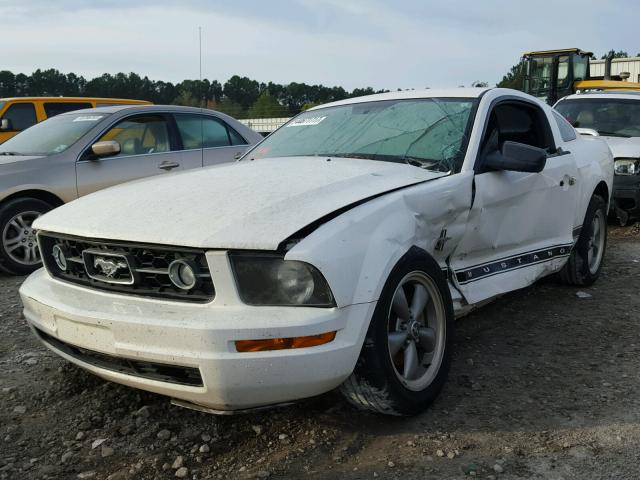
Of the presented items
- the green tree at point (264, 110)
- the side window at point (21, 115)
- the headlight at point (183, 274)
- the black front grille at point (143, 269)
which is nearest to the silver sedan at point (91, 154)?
the black front grille at point (143, 269)

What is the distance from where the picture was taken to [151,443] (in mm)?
2744

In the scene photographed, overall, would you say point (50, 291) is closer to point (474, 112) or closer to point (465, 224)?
point (465, 224)

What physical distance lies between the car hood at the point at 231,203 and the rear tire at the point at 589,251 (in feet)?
6.94

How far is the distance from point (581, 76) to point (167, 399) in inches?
688

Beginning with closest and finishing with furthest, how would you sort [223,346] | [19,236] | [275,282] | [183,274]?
[223,346]
[275,282]
[183,274]
[19,236]

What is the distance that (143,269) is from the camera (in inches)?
102

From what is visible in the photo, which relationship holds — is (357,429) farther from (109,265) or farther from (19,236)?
(19,236)

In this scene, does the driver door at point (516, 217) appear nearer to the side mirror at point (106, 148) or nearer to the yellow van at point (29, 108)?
the side mirror at point (106, 148)

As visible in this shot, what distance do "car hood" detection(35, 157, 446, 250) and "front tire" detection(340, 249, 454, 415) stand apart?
0.41 meters

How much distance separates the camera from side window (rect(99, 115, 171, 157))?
21.9 feet

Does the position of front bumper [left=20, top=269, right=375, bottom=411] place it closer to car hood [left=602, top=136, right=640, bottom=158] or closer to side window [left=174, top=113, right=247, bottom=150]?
side window [left=174, top=113, right=247, bottom=150]

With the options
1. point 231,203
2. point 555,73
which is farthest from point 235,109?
point 231,203

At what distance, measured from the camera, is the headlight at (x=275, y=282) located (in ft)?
7.91

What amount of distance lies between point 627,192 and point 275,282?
21.3 feet
